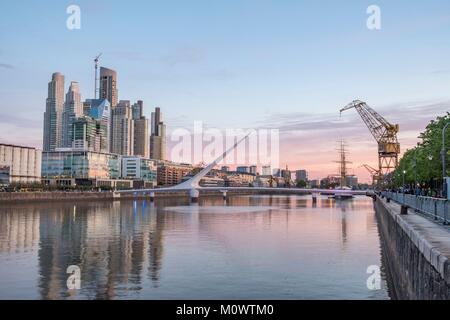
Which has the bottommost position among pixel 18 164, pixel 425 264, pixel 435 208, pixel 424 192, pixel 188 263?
pixel 188 263

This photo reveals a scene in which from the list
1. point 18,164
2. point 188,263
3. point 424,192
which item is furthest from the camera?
point 18,164

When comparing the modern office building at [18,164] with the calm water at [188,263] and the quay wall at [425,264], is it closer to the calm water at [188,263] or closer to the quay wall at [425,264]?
the calm water at [188,263]

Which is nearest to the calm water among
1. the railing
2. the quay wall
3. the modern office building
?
the quay wall

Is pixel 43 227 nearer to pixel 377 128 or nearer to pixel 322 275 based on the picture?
pixel 322 275

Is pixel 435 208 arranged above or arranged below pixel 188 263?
above

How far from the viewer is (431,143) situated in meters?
59.0

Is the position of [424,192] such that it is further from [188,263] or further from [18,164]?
[18,164]

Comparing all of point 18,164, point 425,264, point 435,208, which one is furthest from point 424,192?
point 18,164

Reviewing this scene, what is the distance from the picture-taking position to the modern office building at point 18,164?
175 m

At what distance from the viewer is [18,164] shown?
616 ft

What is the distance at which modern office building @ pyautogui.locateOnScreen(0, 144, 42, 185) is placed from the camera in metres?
175

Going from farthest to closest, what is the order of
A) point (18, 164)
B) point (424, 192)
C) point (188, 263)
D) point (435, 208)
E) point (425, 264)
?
point (18, 164)
point (424, 192)
point (188, 263)
point (435, 208)
point (425, 264)

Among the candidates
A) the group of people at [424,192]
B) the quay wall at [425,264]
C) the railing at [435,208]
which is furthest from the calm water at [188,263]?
the group of people at [424,192]
